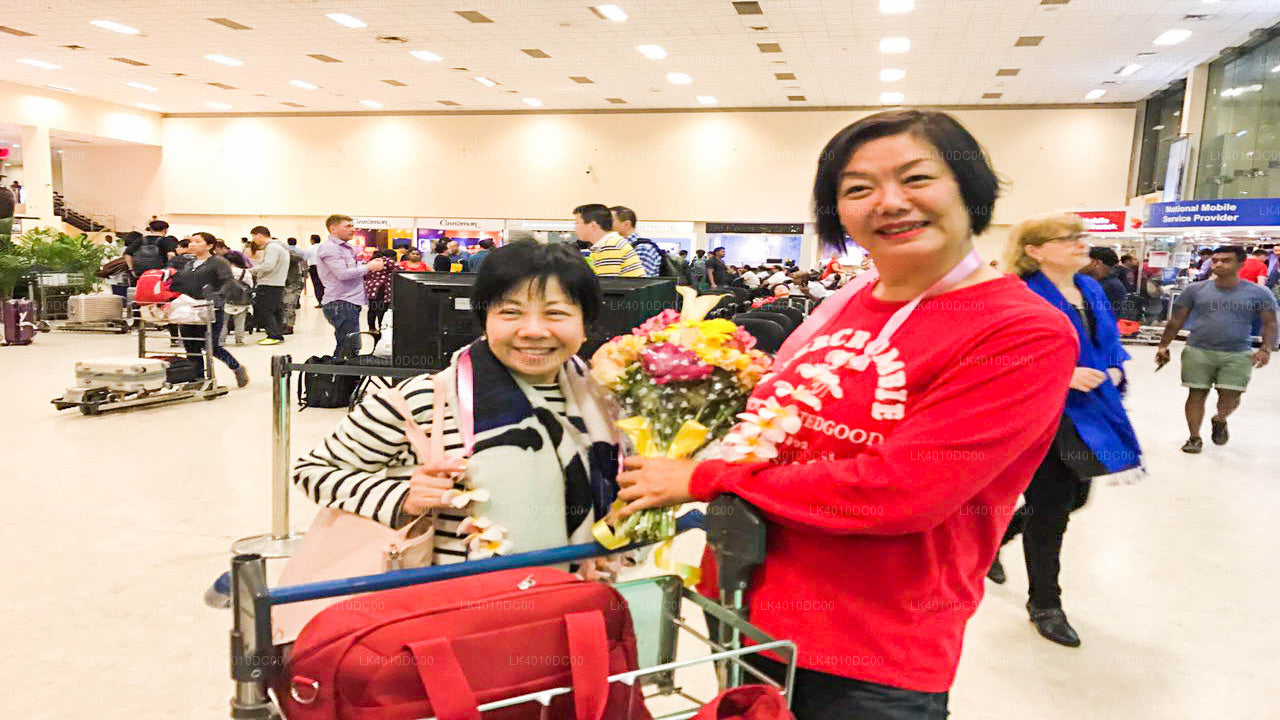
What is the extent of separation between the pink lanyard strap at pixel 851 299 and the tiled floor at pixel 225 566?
5.53ft

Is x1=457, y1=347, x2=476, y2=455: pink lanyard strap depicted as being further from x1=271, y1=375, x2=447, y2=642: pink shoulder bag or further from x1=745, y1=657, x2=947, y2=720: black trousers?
x1=745, y1=657, x2=947, y2=720: black trousers

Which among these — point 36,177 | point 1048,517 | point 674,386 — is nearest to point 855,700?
point 674,386

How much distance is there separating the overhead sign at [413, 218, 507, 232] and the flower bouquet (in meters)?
22.3

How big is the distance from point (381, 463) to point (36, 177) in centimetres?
2524

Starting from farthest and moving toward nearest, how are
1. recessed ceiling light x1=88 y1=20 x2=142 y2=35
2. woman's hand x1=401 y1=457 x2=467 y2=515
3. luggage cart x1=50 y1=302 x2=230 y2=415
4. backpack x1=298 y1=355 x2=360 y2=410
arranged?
1. recessed ceiling light x1=88 y1=20 x2=142 y2=35
2. backpack x1=298 y1=355 x2=360 y2=410
3. luggage cart x1=50 y1=302 x2=230 y2=415
4. woman's hand x1=401 y1=457 x2=467 y2=515

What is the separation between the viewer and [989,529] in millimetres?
1190

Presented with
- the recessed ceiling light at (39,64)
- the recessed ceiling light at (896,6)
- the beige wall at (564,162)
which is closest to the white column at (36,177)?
the recessed ceiling light at (39,64)

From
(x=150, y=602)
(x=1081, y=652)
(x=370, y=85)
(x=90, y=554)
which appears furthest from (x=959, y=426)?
(x=370, y=85)

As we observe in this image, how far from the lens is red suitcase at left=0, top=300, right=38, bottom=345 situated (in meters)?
10.7

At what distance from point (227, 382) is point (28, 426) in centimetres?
236

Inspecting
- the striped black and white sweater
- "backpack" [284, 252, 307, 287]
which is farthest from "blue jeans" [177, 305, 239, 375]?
the striped black and white sweater

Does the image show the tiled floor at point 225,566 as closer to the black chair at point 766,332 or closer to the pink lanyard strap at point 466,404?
the black chair at point 766,332

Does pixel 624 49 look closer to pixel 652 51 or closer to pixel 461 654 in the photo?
pixel 652 51

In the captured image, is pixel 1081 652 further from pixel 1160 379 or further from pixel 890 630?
pixel 1160 379
